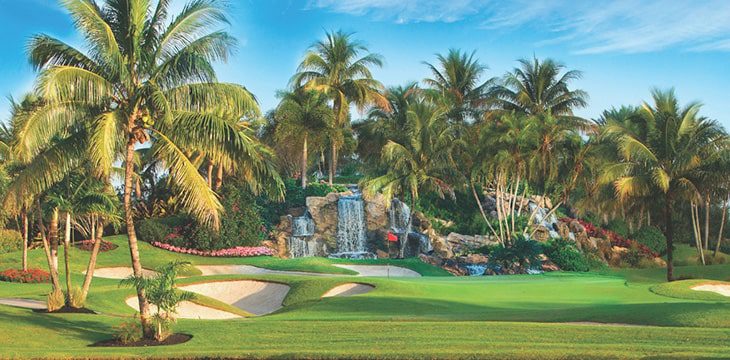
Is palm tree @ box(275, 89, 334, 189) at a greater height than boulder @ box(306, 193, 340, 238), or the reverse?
palm tree @ box(275, 89, 334, 189)

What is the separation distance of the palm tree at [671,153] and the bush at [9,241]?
102 ft

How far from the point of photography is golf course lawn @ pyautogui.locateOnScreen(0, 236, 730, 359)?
11.6m

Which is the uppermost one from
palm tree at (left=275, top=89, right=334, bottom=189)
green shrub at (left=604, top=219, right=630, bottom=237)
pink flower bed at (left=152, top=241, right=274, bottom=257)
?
palm tree at (left=275, top=89, right=334, bottom=189)

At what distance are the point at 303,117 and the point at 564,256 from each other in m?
19.4

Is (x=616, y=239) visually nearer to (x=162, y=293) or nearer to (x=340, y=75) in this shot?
(x=340, y=75)

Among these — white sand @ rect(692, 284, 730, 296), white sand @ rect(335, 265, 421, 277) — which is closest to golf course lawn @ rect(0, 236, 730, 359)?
white sand @ rect(692, 284, 730, 296)

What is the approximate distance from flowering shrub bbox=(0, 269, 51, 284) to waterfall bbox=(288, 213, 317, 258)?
706 inches

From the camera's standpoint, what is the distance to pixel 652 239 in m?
53.7

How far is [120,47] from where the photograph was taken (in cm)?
1531

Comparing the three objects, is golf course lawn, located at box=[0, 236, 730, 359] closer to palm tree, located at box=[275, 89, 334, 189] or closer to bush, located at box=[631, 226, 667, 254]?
palm tree, located at box=[275, 89, 334, 189]

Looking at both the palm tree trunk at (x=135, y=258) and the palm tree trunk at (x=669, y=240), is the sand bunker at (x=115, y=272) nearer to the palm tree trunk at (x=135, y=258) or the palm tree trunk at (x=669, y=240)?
the palm tree trunk at (x=135, y=258)

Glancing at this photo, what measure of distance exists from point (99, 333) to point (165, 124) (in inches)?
198

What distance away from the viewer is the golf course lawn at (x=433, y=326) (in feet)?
37.9

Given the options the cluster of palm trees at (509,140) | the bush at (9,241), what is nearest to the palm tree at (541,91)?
the cluster of palm trees at (509,140)
